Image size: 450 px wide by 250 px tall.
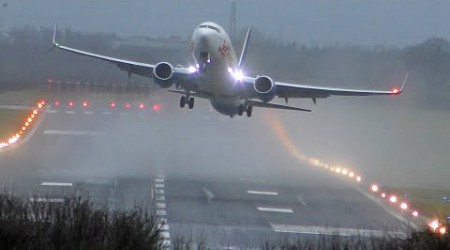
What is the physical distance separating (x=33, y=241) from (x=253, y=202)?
2333 centimetres

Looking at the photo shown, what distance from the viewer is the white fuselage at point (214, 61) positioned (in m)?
41.5

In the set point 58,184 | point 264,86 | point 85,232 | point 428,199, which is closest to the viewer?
point 85,232

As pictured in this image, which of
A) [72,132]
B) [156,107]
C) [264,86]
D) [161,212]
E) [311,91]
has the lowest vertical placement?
[161,212]

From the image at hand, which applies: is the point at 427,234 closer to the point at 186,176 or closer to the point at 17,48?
the point at 186,176

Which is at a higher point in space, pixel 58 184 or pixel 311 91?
pixel 311 91

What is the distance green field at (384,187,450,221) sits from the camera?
3881 centimetres

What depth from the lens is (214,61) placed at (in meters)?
41.6

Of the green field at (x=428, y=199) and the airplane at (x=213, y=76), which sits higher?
the airplane at (x=213, y=76)

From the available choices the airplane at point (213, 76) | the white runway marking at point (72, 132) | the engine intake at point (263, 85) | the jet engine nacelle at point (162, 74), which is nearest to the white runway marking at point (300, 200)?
the airplane at point (213, 76)

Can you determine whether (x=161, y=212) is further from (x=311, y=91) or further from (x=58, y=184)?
(x=311, y=91)

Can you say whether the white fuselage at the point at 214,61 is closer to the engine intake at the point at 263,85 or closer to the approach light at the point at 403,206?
the engine intake at the point at 263,85

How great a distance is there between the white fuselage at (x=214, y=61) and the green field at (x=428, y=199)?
32.1ft

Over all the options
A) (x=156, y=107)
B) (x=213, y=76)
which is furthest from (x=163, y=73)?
(x=156, y=107)

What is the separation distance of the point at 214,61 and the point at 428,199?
472 inches
